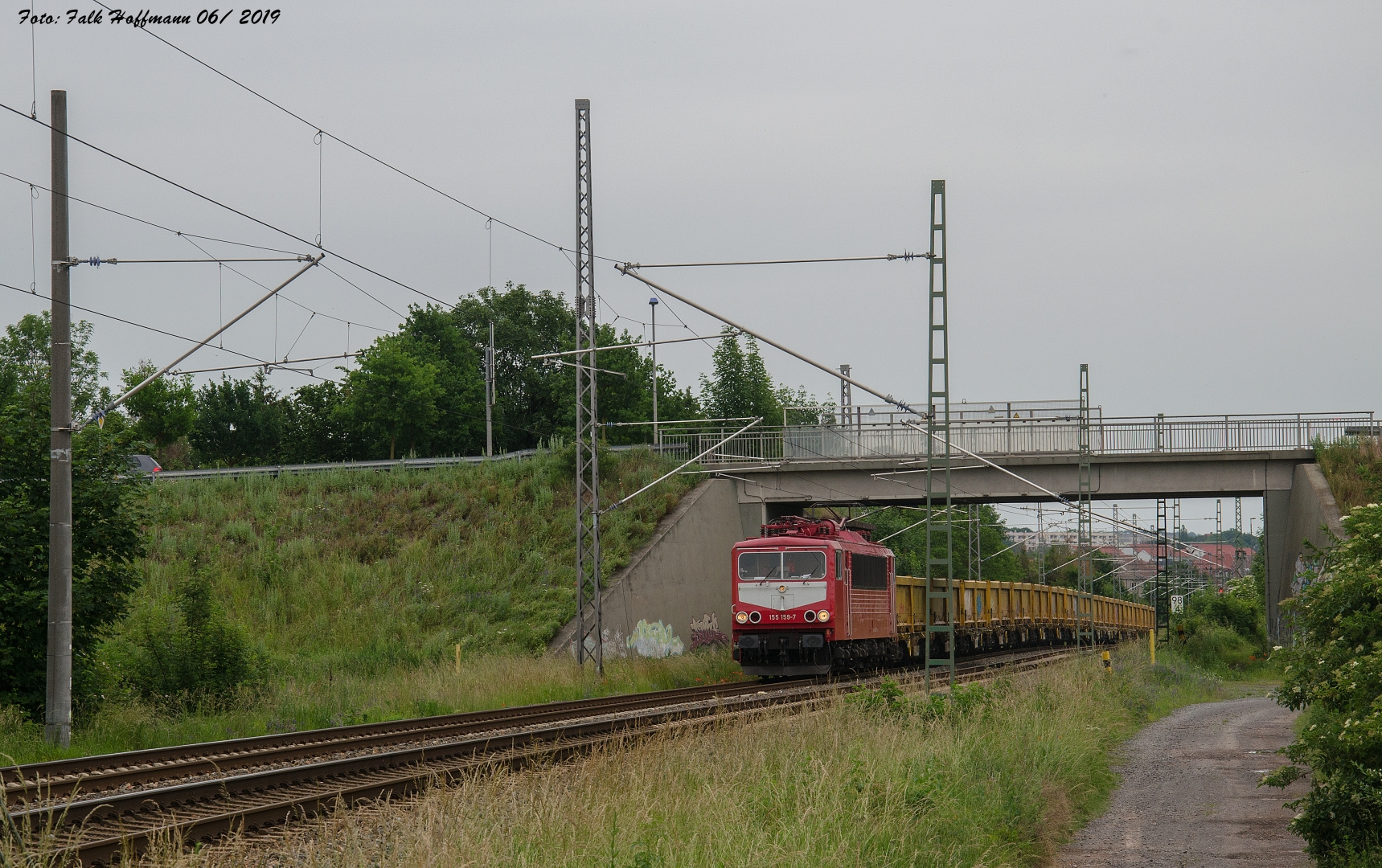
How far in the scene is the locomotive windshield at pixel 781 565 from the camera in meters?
27.7

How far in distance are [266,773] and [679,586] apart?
2504cm

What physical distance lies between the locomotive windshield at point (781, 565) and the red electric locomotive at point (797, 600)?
18mm

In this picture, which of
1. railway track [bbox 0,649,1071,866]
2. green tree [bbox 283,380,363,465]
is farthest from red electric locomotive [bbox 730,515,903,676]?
green tree [bbox 283,380,363,465]

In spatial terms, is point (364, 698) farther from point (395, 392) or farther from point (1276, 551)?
point (395, 392)

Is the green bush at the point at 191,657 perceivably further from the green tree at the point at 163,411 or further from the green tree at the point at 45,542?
the green tree at the point at 163,411

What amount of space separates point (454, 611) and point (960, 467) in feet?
49.6

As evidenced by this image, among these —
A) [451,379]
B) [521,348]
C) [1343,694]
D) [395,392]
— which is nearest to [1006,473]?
[1343,694]

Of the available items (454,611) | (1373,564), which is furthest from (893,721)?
(454,611)

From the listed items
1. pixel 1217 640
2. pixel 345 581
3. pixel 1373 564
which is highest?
pixel 1373 564

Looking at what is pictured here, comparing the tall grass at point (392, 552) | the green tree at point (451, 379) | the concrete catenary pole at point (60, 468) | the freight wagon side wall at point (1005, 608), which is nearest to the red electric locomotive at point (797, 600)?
the freight wagon side wall at point (1005, 608)

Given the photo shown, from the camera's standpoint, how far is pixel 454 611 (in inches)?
1326

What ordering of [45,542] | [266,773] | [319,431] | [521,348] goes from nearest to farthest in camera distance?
[266,773], [45,542], [319,431], [521,348]

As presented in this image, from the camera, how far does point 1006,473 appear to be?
1341 inches

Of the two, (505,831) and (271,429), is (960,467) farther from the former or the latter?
(271,429)
